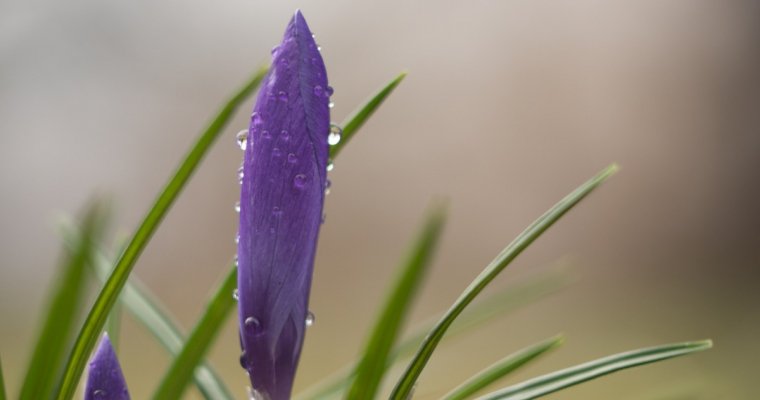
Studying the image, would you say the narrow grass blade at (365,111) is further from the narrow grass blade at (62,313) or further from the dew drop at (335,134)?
the narrow grass blade at (62,313)

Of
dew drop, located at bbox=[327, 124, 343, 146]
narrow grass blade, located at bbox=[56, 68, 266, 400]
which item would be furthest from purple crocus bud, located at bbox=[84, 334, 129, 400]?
dew drop, located at bbox=[327, 124, 343, 146]

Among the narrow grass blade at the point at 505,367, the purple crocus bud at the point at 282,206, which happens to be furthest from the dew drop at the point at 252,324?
the narrow grass blade at the point at 505,367

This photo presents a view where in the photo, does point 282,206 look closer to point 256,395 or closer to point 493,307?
point 256,395

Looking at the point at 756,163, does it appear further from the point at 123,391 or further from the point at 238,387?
the point at 123,391

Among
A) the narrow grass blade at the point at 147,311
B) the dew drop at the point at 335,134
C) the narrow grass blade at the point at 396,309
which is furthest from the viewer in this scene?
the narrow grass blade at the point at 147,311

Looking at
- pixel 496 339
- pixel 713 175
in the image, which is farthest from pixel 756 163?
pixel 496 339

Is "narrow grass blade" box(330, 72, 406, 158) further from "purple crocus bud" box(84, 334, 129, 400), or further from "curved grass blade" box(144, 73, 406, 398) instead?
"purple crocus bud" box(84, 334, 129, 400)
